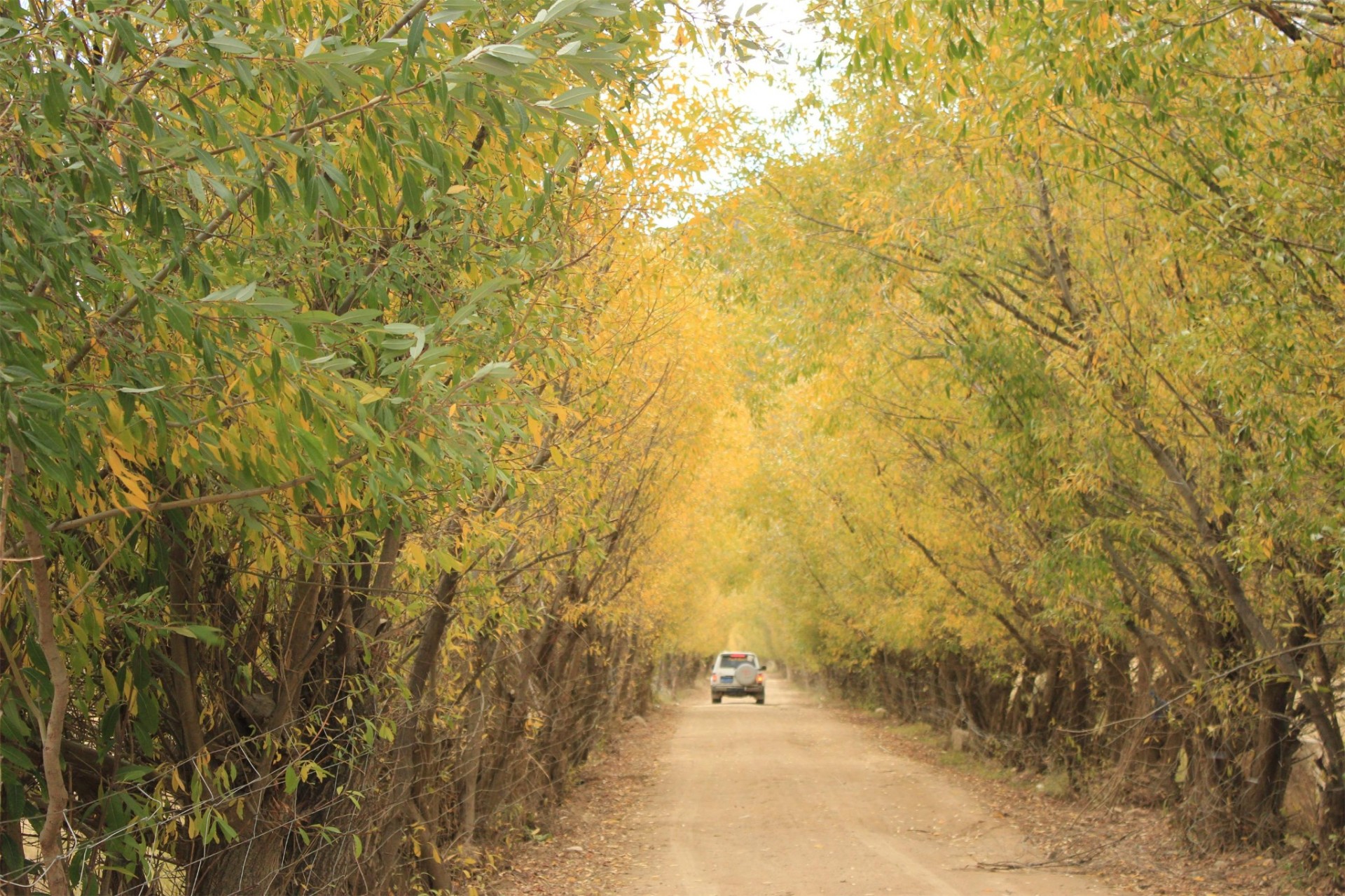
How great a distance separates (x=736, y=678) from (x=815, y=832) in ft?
113

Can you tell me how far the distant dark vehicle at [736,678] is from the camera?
47750 mm

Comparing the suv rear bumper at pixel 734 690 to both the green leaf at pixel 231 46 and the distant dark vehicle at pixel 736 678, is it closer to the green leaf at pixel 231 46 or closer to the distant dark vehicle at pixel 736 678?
the distant dark vehicle at pixel 736 678

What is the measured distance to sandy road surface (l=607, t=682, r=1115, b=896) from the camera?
10.5m

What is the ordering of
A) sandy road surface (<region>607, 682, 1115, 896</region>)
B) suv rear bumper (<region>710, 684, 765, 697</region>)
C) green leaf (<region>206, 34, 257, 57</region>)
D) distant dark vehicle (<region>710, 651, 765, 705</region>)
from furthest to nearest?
distant dark vehicle (<region>710, 651, 765, 705</region>) → suv rear bumper (<region>710, 684, 765, 697</region>) → sandy road surface (<region>607, 682, 1115, 896</region>) → green leaf (<region>206, 34, 257, 57</region>)

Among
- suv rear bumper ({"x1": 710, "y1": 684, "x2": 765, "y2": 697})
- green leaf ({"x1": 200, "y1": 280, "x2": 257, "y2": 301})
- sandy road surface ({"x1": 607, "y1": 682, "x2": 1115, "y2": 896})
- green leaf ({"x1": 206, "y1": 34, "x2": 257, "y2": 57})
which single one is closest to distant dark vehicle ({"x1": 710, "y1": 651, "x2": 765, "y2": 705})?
suv rear bumper ({"x1": 710, "y1": 684, "x2": 765, "y2": 697})

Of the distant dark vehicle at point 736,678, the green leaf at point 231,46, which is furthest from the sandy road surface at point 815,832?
the distant dark vehicle at point 736,678

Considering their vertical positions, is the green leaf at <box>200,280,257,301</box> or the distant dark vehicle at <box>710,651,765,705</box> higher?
the green leaf at <box>200,280,257,301</box>

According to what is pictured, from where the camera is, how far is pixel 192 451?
126 inches

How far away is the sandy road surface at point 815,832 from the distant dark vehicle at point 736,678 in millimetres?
23339

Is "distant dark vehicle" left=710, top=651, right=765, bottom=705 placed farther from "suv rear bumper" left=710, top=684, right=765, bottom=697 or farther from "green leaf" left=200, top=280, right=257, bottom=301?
"green leaf" left=200, top=280, right=257, bottom=301

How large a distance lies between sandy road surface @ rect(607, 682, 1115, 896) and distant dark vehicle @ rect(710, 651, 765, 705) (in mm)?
23339

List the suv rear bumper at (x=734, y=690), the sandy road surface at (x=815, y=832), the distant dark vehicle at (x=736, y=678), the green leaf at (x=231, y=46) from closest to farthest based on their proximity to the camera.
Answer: the green leaf at (x=231, y=46), the sandy road surface at (x=815, y=832), the suv rear bumper at (x=734, y=690), the distant dark vehicle at (x=736, y=678)

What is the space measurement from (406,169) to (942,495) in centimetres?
1276

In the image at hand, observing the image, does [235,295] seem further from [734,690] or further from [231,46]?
[734,690]
